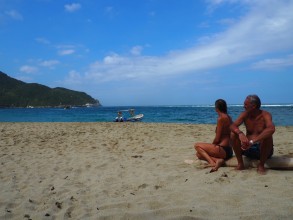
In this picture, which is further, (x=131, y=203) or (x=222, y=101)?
(x=222, y=101)

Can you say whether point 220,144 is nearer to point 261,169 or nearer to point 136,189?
point 261,169

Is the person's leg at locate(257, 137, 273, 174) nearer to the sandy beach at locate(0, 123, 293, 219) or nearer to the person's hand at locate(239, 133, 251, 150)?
the sandy beach at locate(0, 123, 293, 219)

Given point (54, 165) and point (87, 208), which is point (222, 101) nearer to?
point (87, 208)

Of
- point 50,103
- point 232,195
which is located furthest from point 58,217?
point 50,103

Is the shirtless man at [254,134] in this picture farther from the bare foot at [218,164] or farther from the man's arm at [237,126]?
the bare foot at [218,164]

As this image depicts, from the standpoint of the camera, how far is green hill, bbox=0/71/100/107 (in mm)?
139500

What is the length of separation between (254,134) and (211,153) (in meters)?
1.03

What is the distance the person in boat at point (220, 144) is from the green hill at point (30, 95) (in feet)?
480

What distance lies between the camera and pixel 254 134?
208 inches

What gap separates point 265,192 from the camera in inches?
161

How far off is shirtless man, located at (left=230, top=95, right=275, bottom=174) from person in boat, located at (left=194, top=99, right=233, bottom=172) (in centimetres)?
41

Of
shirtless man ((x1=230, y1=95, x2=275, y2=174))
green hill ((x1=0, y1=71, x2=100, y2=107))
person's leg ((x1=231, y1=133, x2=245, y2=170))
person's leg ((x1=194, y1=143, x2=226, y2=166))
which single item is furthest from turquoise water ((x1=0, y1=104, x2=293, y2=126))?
green hill ((x1=0, y1=71, x2=100, y2=107))

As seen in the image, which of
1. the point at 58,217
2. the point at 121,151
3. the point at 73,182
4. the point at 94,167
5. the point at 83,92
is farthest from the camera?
the point at 83,92

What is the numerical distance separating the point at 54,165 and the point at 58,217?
10.5ft
